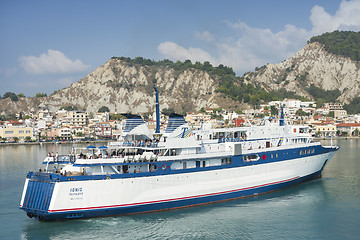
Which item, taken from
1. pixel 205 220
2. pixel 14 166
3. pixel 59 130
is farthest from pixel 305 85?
pixel 205 220

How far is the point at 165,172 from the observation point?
24.1 meters

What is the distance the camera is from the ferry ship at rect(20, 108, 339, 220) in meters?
22.0

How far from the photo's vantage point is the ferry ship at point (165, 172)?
22.0 meters

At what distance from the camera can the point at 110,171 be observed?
77.0 feet

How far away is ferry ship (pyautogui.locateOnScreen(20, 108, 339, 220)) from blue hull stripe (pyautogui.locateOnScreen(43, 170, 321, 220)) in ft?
0.18

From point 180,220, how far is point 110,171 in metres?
5.36

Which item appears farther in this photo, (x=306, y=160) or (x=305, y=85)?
(x=305, y=85)

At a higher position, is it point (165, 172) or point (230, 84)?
point (230, 84)

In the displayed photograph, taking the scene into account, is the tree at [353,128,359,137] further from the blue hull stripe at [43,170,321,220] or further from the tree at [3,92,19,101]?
the tree at [3,92,19,101]

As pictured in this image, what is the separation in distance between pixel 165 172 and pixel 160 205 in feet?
7.06

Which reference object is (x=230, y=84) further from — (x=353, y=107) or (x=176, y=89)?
(x=353, y=107)

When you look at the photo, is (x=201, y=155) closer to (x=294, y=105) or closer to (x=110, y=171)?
(x=110, y=171)

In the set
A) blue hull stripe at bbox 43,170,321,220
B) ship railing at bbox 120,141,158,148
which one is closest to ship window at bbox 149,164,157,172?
ship railing at bbox 120,141,158,148

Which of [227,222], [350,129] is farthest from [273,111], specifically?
[227,222]
